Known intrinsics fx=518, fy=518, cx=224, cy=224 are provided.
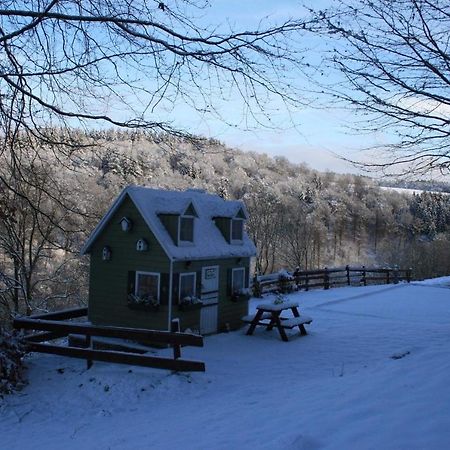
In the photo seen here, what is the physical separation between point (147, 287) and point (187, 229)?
1934 mm

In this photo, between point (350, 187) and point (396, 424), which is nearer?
point (396, 424)

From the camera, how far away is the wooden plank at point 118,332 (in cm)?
1038

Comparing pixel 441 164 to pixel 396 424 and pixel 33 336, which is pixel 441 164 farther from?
pixel 33 336

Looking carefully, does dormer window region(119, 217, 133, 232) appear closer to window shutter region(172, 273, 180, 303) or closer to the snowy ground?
window shutter region(172, 273, 180, 303)

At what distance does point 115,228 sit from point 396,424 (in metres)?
10.4

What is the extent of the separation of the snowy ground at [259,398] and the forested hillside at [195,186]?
84.3 inches

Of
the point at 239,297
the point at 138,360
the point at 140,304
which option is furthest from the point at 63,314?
the point at 239,297

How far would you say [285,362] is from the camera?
11930 mm

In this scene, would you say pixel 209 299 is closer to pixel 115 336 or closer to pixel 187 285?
pixel 187 285

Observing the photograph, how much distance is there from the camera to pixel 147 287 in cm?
1382

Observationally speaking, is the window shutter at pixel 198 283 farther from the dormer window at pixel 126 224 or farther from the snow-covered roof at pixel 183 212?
the dormer window at pixel 126 224

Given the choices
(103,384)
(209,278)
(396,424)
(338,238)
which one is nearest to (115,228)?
(209,278)

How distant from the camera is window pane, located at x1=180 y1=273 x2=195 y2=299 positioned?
45.5 ft

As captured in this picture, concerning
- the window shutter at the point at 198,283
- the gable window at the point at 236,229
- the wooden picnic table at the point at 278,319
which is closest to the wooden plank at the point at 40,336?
the window shutter at the point at 198,283
